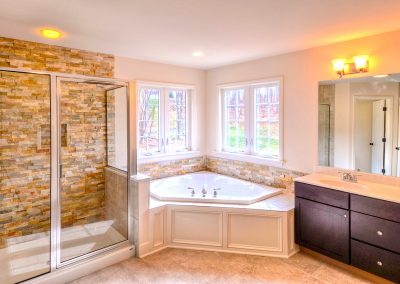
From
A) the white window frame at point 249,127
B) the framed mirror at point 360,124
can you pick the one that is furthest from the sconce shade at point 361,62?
the white window frame at point 249,127

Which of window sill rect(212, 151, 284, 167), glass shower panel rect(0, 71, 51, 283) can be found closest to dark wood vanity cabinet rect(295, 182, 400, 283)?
window sill rect(212, 151, 284, 167)

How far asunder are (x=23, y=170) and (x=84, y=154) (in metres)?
0.72

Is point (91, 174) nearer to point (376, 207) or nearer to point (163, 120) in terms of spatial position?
point (163, 120)

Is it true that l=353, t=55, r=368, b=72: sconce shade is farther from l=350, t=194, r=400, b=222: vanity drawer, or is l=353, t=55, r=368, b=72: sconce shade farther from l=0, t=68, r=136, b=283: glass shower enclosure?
l=0, t=68, r=136, b=283: glass shower enclosure

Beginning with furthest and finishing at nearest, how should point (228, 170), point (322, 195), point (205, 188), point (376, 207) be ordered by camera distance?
point (228, 170)
point (205, 188)
point (322, 195)
point (376, 207)

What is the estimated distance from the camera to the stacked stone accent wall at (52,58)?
117 inches

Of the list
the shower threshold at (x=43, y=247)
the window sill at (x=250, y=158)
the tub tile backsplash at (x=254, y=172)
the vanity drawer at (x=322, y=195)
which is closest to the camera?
the shower threshold at (x=43, y=247)

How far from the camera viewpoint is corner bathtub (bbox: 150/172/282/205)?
11.5 feet

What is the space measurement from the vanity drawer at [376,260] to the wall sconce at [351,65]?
1.83 meters

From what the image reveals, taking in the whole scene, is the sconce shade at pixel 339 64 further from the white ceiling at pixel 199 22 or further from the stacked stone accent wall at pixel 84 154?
the stacked stone accent wall at pixel 84 154

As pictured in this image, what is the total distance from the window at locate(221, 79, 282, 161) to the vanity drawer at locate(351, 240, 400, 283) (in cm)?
153

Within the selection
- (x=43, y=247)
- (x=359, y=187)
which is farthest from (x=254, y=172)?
(x=43, y=247)

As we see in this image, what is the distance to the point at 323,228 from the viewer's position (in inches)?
114

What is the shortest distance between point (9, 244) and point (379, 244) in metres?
3.83
